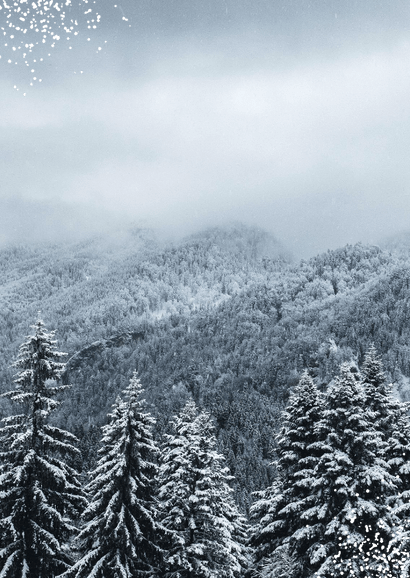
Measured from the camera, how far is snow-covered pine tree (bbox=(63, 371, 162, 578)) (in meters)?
22.4

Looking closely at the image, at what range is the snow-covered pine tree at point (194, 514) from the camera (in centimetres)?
2330

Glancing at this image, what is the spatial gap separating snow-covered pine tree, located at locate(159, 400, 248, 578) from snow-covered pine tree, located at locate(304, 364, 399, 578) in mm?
3967

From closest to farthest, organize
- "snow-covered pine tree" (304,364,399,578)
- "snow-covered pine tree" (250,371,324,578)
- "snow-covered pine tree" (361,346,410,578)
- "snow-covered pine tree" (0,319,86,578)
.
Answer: "snow-covered pine tree" (361,346,410,578), "snow-covered pine tree" (304,364,399,578), "snow-covered pine tree" (0,319,86,578), "snow-covered pine tree" (250,371,324,578)

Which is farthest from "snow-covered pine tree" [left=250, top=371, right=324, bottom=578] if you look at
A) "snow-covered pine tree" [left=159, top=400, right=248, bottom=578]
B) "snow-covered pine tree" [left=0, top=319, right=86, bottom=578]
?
"snow-covered pine tree" [left=0, top=319, right=86, bottom=578]

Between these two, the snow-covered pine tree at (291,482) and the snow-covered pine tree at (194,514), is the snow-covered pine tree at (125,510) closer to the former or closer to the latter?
the snow-covered pine tree at (194,514)

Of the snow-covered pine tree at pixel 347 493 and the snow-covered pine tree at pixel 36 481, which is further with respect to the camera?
the snow-covered pine tree at pixel 36 481

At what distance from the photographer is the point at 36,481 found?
21.1 m

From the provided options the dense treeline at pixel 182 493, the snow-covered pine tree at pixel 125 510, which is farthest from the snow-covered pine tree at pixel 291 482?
the snow-covered pine tree at pixel 125 510

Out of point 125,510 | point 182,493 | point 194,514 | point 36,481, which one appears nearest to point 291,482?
point 194,514

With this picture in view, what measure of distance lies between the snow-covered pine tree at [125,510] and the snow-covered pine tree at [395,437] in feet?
35.0

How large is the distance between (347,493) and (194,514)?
24.8 ft

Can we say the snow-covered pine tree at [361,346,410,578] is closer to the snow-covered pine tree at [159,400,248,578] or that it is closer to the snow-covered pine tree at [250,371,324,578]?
the snow-covered pine tree at [250,371,324,578]

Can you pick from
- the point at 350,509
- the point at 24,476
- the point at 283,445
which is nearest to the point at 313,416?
the point at 283,445

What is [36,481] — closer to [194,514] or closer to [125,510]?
[125,510]
